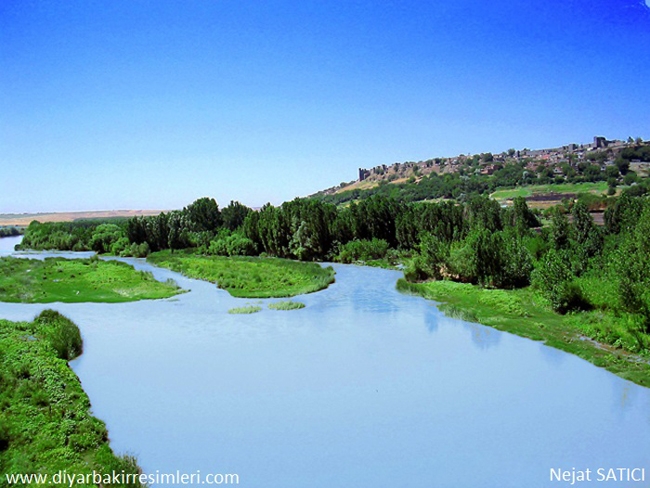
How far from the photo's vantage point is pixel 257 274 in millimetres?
41219

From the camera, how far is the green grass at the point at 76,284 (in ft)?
111

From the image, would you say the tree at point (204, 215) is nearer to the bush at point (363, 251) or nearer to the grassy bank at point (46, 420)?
the bush at point (363, 251)

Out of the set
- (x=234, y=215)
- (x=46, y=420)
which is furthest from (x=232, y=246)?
(x=46, y=420)

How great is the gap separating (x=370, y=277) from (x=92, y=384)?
27.1 meters

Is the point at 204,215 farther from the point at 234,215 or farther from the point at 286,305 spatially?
the point at 286,305

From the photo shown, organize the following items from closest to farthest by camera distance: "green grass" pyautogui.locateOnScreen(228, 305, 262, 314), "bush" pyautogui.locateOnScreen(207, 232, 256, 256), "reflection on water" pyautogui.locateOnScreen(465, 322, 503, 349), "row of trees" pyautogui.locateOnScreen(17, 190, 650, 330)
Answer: "reflection on water" pyautogui.locateOnScreen(465, 322, 503, 349)
"row of trees" pyautogui.locateOnScreen(17, 190, 650, 330)
"green grass" pyautogui.locateOnScreen(228, 305, 262, 314)
"bush" pyautogui.locateOnScreen(207, 232, 256, 256)

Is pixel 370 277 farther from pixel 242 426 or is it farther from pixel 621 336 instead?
pixel 242 426

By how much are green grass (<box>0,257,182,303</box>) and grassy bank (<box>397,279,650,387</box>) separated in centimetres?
1877

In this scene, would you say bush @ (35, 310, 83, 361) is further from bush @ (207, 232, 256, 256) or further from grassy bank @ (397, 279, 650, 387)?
bush @ (207, 232, 256, 256)

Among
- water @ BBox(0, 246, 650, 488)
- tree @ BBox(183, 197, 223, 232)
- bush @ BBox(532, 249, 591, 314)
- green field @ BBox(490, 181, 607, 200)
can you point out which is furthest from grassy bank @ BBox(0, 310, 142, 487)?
green field @ BBox(490, 181, 607, 200)

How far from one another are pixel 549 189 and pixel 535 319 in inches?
3440

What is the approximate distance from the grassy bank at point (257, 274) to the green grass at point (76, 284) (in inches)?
176

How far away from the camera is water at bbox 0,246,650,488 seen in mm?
12828

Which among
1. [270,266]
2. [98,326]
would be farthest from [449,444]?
[270,266]
